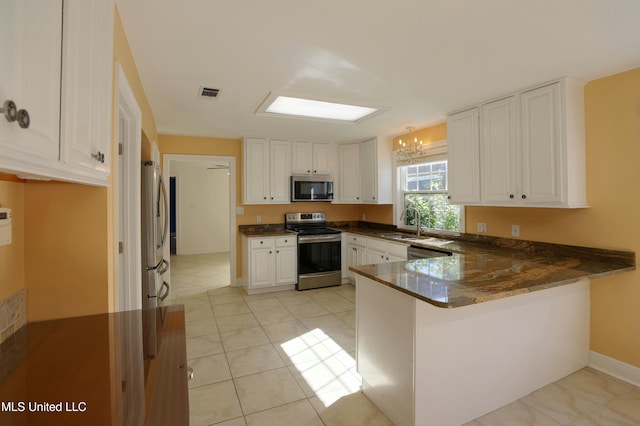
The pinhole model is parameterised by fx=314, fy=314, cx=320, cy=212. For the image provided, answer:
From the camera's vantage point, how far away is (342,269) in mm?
5059

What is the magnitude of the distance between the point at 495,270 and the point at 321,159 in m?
3.42

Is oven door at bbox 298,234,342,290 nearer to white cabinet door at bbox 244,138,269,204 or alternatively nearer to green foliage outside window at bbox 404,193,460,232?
white cabinet door at bbox 244,138,269,204

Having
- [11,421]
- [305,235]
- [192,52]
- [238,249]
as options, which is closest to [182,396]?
[11,421]

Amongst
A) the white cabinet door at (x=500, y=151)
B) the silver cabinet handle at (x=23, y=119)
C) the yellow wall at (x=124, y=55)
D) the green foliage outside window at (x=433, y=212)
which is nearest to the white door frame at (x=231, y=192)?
the yellow wall at (x=124, y=55)

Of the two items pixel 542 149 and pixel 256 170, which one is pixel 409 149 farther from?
pixel 256 170

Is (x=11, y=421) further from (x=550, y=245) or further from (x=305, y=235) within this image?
(x=305, y=235)

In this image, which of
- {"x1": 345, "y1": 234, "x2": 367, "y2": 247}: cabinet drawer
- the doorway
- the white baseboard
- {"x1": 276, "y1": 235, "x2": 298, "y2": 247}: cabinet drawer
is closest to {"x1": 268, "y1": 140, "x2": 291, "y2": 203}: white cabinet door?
{"x1": 276, "y1": 235, "x2": 298, "y2": 247}: cabinet drawer

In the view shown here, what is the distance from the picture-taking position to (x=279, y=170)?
4883 millimetres

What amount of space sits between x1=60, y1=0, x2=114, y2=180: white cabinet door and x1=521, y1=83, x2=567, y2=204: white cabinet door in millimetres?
3017

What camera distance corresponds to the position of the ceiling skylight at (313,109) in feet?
10.1

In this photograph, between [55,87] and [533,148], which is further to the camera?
[533,148]

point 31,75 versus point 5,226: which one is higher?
point 31,75

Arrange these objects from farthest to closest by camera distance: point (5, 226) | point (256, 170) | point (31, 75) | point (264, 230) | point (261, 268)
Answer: point (264, 230) < point (256, 170) < point (261, 268) < point (5, 226) < point (31, 75)

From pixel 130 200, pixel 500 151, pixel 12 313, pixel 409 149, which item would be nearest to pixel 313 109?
pixel 409 149
